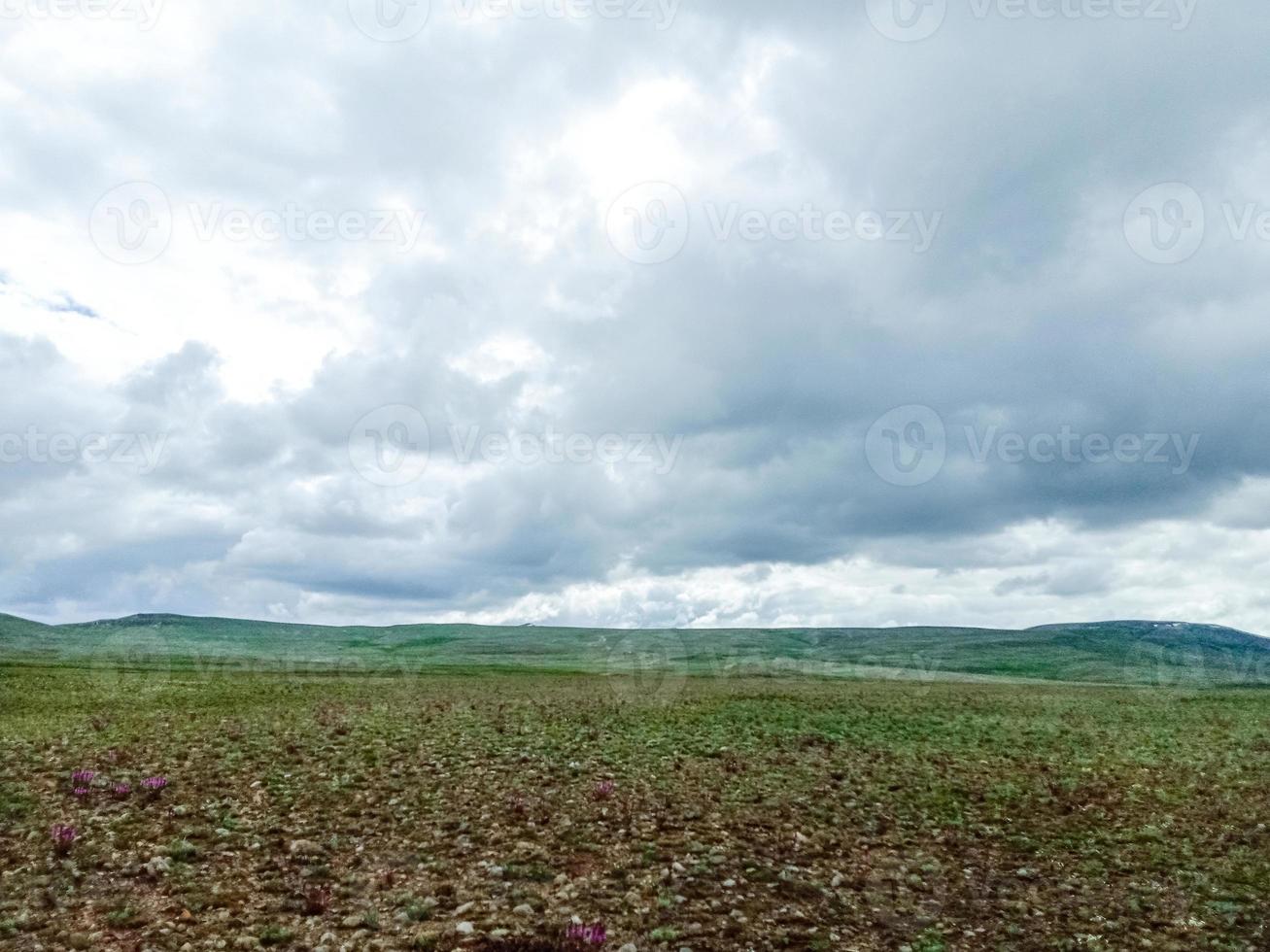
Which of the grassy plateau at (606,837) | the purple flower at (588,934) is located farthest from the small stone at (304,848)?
the purple flower at (588,934)

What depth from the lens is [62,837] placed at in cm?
1691

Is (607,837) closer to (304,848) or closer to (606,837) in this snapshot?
(606,837)

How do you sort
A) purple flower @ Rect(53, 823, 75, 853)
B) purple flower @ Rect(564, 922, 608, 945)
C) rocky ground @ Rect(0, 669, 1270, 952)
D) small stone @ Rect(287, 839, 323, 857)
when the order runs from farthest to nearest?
small stone @ Rect(287, 839, 323, 857), purple flower @ Rect(53, 823, 75, 853), rocky ground @ Rect(0, 669, 1270, 952), purple flower @ Rect(564, 922, 608, 945)

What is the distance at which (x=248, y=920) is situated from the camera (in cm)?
1366

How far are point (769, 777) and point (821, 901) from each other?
32.5ft

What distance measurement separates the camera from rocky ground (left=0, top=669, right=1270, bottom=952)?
14.1 metres

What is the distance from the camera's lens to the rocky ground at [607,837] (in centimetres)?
1415

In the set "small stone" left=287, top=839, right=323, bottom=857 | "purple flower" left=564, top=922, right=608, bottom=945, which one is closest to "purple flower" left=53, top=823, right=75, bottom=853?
"small stone" left=287, top=839, right=323, bottom=857

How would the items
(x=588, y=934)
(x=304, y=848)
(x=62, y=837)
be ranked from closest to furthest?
(x=588, y=934)
(x=62, y=837)
(x=304, y=848)

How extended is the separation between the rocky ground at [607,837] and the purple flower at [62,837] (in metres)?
0.11

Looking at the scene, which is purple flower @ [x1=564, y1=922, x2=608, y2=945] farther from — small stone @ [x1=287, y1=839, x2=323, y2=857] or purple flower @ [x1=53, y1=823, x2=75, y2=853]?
purple flower @ [x1=53, y1=823, x2=75, y2=853]

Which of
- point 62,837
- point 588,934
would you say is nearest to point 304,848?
point 62,837

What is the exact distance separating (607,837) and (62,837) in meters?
11.4

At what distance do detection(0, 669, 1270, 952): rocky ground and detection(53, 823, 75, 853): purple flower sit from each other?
0.35ft
